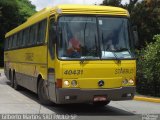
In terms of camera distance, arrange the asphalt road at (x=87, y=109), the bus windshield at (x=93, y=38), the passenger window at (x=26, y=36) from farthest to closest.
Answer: the passenger window at (x=26, y=36), the asphalt road at (x=87, y=109), the bus windshield at (x=93, y=38)

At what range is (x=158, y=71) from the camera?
68.5ft

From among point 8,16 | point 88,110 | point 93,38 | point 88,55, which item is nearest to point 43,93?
point 88,110

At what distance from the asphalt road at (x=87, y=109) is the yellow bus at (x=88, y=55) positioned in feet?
1.63

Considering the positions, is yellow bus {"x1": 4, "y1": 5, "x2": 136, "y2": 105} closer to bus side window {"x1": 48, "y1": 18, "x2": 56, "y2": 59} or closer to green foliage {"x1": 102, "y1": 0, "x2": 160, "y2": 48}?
bus side window {"x1": 48, "y1": 18, "x2": 56, "y2": 59}

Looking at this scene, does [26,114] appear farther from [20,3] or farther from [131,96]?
[20,3]

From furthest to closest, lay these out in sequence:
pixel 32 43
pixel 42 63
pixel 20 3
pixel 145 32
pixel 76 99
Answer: pixel 20 3 < pixel 145 32 < pixel 32 43 < pixel 42 63 < pixel 76 99

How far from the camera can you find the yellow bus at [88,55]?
13.2 metres

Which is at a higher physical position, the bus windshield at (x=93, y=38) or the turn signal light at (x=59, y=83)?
the bus windshield at (x=93, y=38)

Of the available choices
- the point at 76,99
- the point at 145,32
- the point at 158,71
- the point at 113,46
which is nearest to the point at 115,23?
the point at 113,46

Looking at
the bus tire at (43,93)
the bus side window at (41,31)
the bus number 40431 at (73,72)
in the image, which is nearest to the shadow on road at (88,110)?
the bus tire at (43,93)

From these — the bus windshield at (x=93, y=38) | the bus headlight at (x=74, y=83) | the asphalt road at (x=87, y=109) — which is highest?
the bus windshield at (x=93, y=38)

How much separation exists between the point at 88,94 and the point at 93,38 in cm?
168

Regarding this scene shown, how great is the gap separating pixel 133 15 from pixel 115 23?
88.2ft

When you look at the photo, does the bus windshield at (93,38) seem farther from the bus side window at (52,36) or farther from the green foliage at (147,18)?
the green foliage at (147,18)
